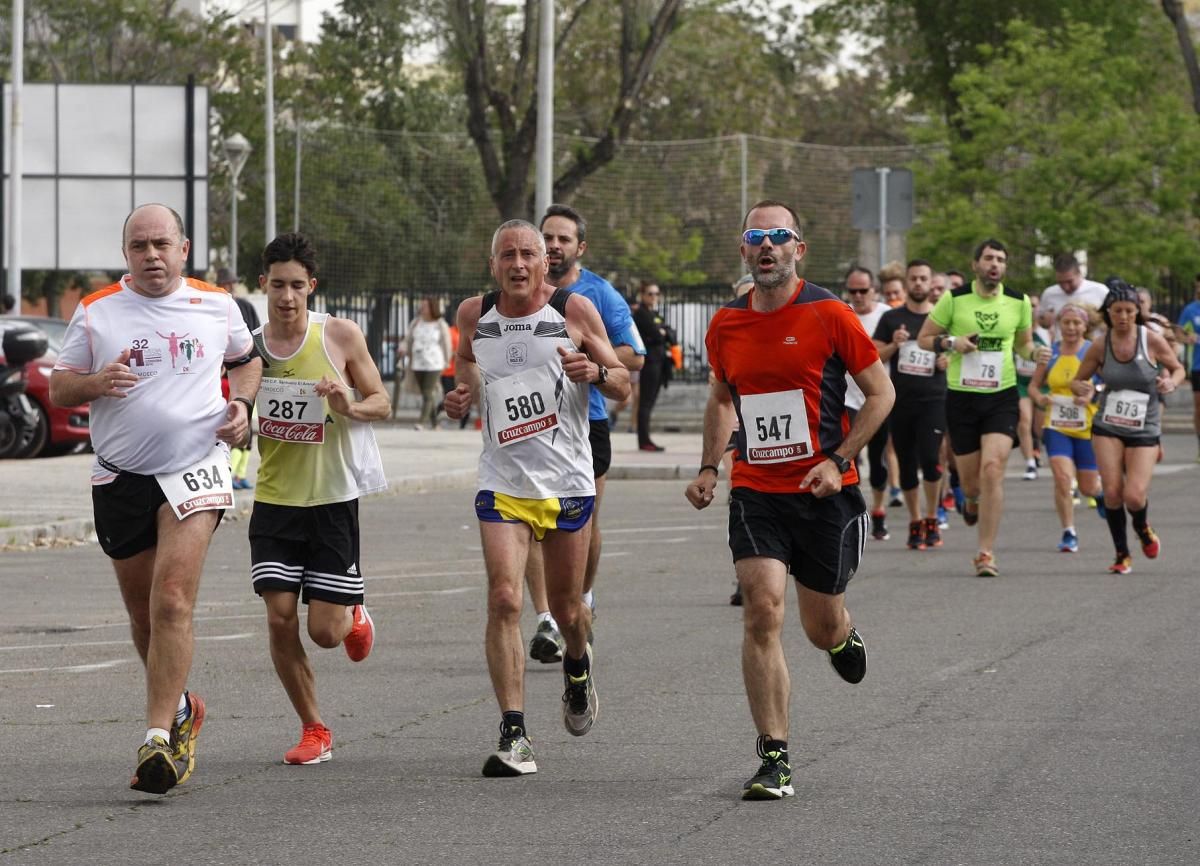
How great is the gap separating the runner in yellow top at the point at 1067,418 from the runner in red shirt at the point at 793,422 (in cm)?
798

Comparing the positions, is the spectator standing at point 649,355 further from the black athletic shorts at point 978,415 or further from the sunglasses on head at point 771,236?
the sunglasses on head at point 771,236

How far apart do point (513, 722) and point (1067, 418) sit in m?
9.08

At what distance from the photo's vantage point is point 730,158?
58438mm

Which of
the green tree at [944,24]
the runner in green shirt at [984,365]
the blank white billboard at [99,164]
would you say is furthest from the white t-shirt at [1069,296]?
the green tree at [944,24]

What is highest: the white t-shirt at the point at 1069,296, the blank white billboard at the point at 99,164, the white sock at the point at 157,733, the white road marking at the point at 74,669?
the blank white billboard at the point at 99,164

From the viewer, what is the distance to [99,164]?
108 feet

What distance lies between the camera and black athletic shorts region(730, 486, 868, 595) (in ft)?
24.3

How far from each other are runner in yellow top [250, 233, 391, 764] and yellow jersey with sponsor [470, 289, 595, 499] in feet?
1.38

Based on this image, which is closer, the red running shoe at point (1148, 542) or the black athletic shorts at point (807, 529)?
the black athletic shorts at point (807, 529)

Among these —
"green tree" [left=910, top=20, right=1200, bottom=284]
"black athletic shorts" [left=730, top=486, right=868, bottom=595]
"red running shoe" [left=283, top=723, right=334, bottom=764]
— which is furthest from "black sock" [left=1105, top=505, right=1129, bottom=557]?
"green tree" [left=910, top=20, right=1200, bottom=284]

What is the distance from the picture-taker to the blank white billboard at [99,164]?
31891 mm

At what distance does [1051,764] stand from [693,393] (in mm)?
29812

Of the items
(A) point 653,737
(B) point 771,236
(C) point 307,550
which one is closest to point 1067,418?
(A) point 653,737

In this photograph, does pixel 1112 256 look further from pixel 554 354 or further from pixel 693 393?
pixel 554 354
